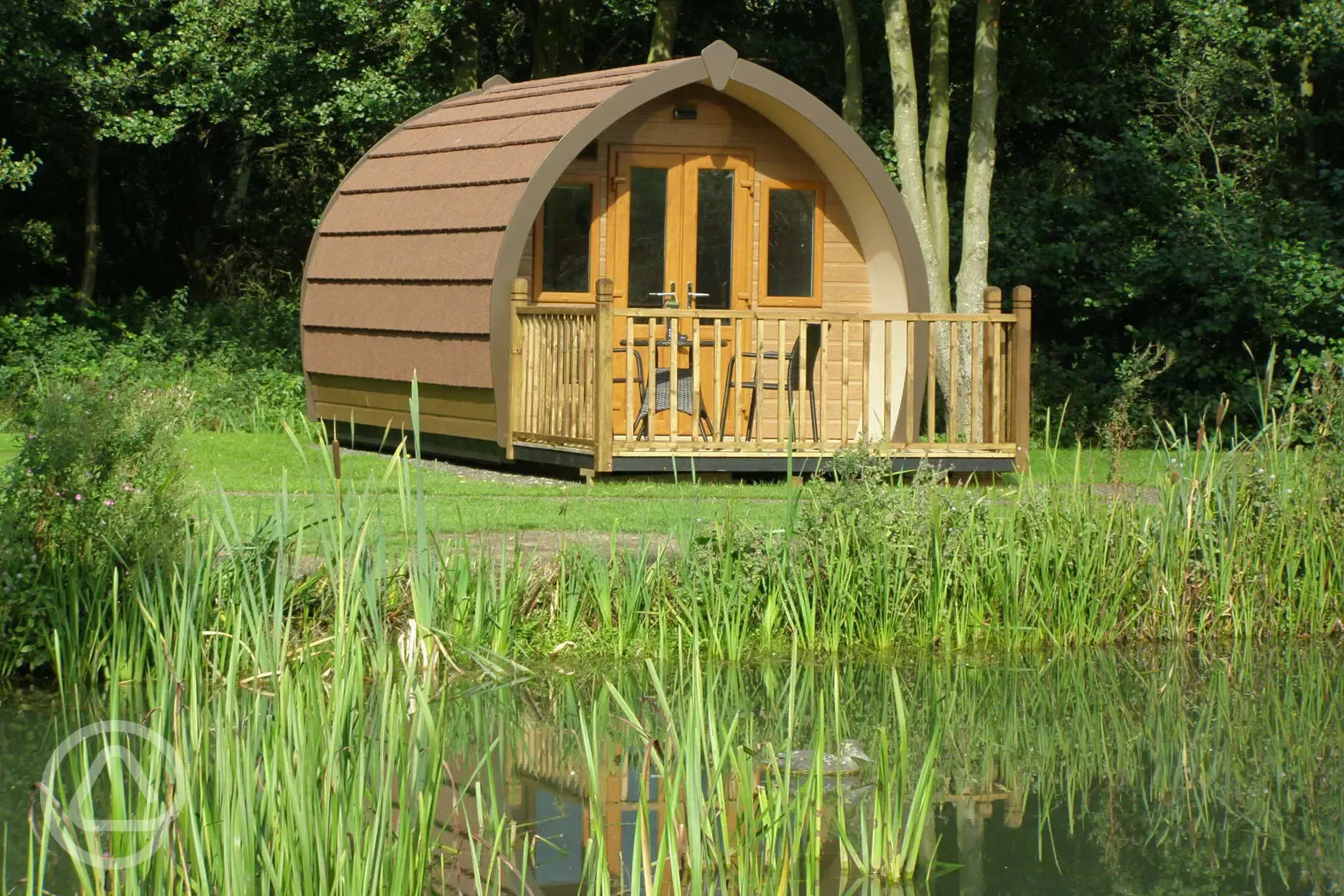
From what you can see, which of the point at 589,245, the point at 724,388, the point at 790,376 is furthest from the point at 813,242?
the point at 790,376

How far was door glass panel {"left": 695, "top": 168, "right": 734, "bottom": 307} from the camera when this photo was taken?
44.7 ft

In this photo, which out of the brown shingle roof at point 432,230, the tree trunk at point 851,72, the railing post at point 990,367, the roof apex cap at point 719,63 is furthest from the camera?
the tree trunk at point 851,72


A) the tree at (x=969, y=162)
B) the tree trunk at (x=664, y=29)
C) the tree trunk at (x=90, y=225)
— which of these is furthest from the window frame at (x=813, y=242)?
the tree trunk at (x=90, y=225)

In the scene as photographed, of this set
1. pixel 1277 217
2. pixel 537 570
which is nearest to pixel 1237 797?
pixel 537 570

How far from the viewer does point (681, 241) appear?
13.6m

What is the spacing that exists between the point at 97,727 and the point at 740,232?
862 centimetres

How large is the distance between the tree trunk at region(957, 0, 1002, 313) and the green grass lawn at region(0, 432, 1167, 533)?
101 inches

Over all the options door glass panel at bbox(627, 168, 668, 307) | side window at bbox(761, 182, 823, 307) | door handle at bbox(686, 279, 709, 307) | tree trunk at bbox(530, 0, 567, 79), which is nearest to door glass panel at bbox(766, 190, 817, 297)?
side window at bbox(761, 182, 823, 307)

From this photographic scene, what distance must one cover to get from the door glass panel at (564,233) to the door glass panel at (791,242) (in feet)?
4.81

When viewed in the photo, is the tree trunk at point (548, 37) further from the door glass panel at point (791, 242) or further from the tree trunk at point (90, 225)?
the door glass panel at point (791, 242)

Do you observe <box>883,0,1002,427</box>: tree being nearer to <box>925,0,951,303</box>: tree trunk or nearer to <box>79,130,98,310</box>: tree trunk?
<box>925,0,951,303</box>: tree trunk

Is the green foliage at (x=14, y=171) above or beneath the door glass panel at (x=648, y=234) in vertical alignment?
above

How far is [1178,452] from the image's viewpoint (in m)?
8.54

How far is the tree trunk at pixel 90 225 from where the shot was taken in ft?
69.2
